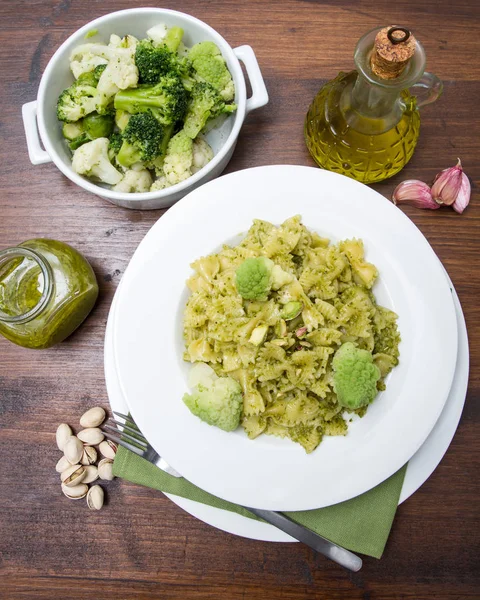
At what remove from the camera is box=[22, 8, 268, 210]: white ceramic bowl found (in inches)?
79.1

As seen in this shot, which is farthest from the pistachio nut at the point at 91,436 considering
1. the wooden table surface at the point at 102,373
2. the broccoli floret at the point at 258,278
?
the broccoli floret at the point at 258,278

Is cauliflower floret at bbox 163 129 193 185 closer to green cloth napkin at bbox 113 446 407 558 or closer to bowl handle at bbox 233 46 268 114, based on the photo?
bowl handle at bbox 233 46 268 114

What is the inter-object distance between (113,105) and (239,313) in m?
1.03

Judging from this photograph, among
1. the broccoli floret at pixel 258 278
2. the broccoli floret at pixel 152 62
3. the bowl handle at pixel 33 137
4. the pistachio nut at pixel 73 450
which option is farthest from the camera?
the pistachio nut at pixel 73 450

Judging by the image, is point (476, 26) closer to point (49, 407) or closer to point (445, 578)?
point (445, 578)

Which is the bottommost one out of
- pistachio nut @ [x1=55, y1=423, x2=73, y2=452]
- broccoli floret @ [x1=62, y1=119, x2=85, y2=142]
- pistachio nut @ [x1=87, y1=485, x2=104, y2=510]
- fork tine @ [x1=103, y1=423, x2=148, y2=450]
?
pistachio nut @ [x1=87, y1=485, x2=104, y2=510]

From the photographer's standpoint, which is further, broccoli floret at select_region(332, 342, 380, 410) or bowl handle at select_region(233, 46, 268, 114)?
bowl handle at select_region(233, 46, 268, 114)

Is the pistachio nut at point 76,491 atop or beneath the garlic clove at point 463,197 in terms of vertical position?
beneath

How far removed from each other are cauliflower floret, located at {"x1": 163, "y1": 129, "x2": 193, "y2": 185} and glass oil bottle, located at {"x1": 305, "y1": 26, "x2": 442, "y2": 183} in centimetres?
56

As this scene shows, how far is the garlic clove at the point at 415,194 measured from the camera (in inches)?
87.5

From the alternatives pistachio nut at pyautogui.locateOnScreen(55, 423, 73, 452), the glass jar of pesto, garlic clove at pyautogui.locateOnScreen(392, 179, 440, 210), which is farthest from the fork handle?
garlic clove at pyautogui.locateOnScreen(392, 179, 440, 210)

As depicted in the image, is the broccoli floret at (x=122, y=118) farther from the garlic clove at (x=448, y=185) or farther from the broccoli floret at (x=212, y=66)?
the garlic clove at (x=448, y=185)

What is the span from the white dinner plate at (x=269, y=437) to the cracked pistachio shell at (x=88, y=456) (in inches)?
20.6

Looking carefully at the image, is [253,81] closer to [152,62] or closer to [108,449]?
[152,62]
